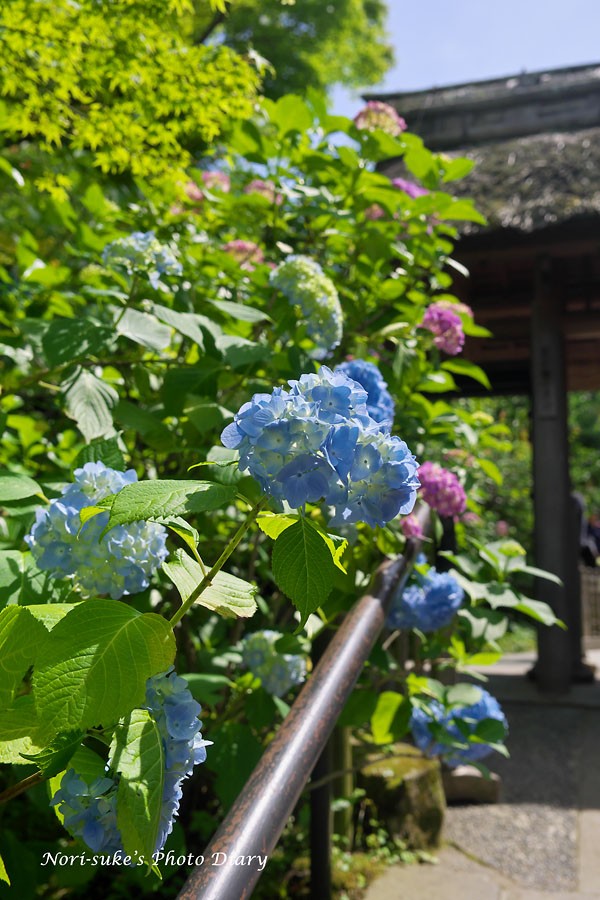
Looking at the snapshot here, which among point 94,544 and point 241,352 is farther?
point 241,352

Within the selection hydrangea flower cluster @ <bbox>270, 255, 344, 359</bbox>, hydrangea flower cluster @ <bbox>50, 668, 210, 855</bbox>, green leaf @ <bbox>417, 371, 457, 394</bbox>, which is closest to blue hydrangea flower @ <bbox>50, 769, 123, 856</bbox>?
hydrangea flower cluster @ <bbox>50, 668, 210, 855</bbox>

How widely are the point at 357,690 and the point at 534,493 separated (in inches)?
166

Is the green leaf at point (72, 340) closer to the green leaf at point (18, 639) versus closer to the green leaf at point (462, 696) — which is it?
the green leaf at point (18, 639)

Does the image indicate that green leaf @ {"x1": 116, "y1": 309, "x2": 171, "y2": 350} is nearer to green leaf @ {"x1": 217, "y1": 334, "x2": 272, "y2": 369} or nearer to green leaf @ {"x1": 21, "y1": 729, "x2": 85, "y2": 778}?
green leaf @ {"x1": 217, "y1": 334, "x2": 272, "y2": 369}

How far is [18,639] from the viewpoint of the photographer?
697 mm

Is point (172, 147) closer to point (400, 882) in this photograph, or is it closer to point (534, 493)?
point (400, 882)

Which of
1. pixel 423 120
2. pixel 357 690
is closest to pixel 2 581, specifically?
pixel 357 690

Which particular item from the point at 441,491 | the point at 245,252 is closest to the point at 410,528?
the point at 441,491

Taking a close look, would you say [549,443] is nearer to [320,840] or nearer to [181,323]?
[320,840]

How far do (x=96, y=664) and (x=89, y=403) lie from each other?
84 centimetres

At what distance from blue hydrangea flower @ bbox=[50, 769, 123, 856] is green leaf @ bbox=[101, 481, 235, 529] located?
0.26 meters

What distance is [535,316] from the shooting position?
591cm

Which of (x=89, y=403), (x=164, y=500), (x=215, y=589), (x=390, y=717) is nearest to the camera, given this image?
(x=164, y=500)

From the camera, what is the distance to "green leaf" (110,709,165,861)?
66 cm
